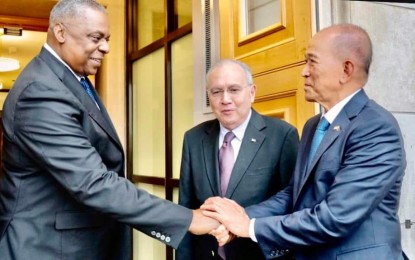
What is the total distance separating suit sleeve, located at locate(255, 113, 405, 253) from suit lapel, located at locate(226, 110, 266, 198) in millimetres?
471

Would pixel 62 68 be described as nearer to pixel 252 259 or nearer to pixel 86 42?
pixel 86 42

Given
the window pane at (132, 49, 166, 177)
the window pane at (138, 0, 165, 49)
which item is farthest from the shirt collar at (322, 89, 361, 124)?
the window pane at (138, 0, 165, 49)

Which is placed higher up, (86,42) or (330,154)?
(86,42)

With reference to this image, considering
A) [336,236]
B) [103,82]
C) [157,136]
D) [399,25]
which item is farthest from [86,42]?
[103,82]

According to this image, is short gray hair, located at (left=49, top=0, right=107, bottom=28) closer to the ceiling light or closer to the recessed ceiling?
the recessed ceiling

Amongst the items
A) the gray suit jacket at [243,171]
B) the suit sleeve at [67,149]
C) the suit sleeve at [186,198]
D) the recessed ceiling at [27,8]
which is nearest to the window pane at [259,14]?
the gray suit jacket at [243,171]

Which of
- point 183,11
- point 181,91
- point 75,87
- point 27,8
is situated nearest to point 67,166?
point 75,87

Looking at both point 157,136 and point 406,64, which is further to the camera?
point 157,136

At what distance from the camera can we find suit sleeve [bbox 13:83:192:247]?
1412 mm

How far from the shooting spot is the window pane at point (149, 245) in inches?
149

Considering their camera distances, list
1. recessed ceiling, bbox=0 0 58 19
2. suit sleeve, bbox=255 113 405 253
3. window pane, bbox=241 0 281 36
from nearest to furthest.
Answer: suit sleeve, bbox=255 113 405 253, window pane, bbox=241 0 281 36, recessed ceiling, bbox=0 0 58 19

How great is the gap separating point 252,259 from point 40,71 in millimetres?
1044

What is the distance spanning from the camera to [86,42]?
5.10ft

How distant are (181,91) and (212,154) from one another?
158 centimetres
